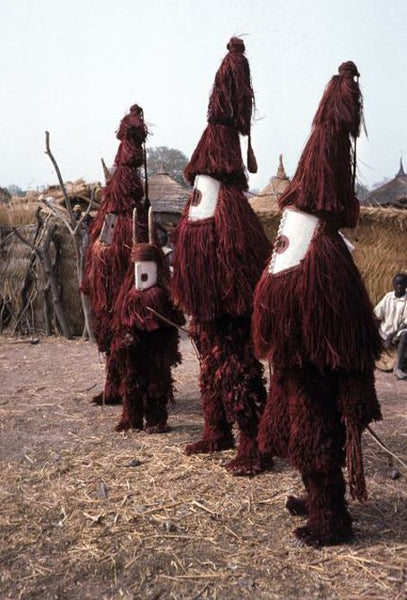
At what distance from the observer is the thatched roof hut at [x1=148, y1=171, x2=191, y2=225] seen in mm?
15781

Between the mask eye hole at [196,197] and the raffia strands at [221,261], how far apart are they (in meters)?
0.13

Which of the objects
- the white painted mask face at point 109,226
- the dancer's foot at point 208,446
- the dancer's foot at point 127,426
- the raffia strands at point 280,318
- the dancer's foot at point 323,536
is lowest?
the dancer's foot at point 127,426

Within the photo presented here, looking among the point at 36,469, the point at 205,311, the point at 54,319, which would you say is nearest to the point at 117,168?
the point at 205,311

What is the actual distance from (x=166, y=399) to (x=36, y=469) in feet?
3.58

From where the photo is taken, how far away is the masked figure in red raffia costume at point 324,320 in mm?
2633

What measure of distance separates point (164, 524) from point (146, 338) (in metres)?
1.60

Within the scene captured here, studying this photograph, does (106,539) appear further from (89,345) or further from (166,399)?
(89,345)

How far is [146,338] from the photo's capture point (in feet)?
14.8

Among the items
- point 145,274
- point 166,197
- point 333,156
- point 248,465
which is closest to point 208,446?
point 248,465

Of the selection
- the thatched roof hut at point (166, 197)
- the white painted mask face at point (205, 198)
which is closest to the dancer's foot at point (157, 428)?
the white painted mask face at point (205, 198)

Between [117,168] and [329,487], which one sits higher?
[117,168]

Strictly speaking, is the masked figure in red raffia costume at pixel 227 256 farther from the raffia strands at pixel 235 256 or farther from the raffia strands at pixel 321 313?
the raffia strands at pixel 321 313

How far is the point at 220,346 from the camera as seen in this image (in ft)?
12.3

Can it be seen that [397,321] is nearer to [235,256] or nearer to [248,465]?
[248,465]
